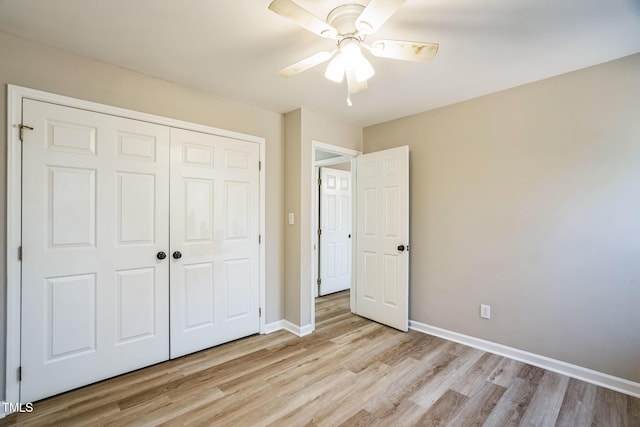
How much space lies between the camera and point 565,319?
2.40 m

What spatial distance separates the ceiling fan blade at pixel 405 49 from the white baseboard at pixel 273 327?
2.78 metres

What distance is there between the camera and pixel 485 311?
2.84m

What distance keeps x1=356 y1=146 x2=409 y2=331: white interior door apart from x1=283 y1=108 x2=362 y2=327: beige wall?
0.75m

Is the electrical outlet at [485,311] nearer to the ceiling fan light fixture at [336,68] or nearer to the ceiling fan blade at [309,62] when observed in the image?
the ceiling fan light fixture at [336,68]

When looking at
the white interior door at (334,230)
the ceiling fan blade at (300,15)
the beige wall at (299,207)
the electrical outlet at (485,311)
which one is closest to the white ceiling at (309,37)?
the ceiling fan blade at (300,15)

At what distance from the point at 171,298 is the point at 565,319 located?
327 cm

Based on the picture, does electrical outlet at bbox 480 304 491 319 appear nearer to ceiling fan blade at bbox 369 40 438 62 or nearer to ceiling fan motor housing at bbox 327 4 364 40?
ceiling fan blade at bbox 369 40 438 62

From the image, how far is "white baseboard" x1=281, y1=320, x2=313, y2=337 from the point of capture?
3178 mm

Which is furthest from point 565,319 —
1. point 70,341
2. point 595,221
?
point 70,341

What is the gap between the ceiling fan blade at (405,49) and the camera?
1579 millimetres

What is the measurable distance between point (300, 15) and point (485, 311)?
9.45 ft

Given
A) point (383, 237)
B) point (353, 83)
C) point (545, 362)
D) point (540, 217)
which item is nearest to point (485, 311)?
point (545, 362)

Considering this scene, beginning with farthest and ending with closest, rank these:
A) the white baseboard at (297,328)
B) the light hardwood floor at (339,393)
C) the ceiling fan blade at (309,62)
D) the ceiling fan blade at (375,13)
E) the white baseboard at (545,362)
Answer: the white baseboard at (297,328), the white baseboard at (545,362), the light hardwood floor at (339,393), the ceiling fan blade at (309,62), the ceiling fan blade at (375,13)

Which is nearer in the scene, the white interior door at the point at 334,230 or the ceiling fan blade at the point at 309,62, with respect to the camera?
the ceiling fan blade at the point at 309,62
